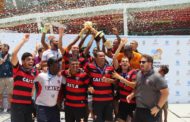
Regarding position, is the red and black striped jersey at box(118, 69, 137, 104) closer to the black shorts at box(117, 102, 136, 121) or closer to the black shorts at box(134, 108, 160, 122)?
the black shorts at box(117, 102, 136, 121)

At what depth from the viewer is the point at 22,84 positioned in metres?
6.43

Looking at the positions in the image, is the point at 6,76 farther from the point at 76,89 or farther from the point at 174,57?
the point at 174,57

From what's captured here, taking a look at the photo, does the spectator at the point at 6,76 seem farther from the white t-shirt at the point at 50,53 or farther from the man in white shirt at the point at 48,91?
the man in white shirt at the point at 48,91

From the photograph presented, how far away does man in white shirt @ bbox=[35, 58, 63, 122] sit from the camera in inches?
246

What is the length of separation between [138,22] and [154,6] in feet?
5.77

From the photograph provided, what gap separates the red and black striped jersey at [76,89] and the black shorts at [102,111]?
13.5 inches

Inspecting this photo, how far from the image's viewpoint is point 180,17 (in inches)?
650

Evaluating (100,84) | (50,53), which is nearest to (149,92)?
(100,84)

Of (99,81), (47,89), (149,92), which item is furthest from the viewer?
(99,81)

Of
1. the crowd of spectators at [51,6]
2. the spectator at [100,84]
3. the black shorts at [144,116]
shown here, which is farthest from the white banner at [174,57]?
the crowd of spectators at [51,6]

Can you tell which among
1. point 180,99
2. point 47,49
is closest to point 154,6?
point 180,99

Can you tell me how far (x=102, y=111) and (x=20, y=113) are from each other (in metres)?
1.53

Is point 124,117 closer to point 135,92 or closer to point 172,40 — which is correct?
point 135,92

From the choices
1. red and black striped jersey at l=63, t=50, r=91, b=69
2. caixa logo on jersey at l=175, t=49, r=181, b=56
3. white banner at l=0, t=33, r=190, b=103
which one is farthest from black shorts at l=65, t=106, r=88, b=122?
caixa logo on jersey at l=175, t=49, r=181, b=56
